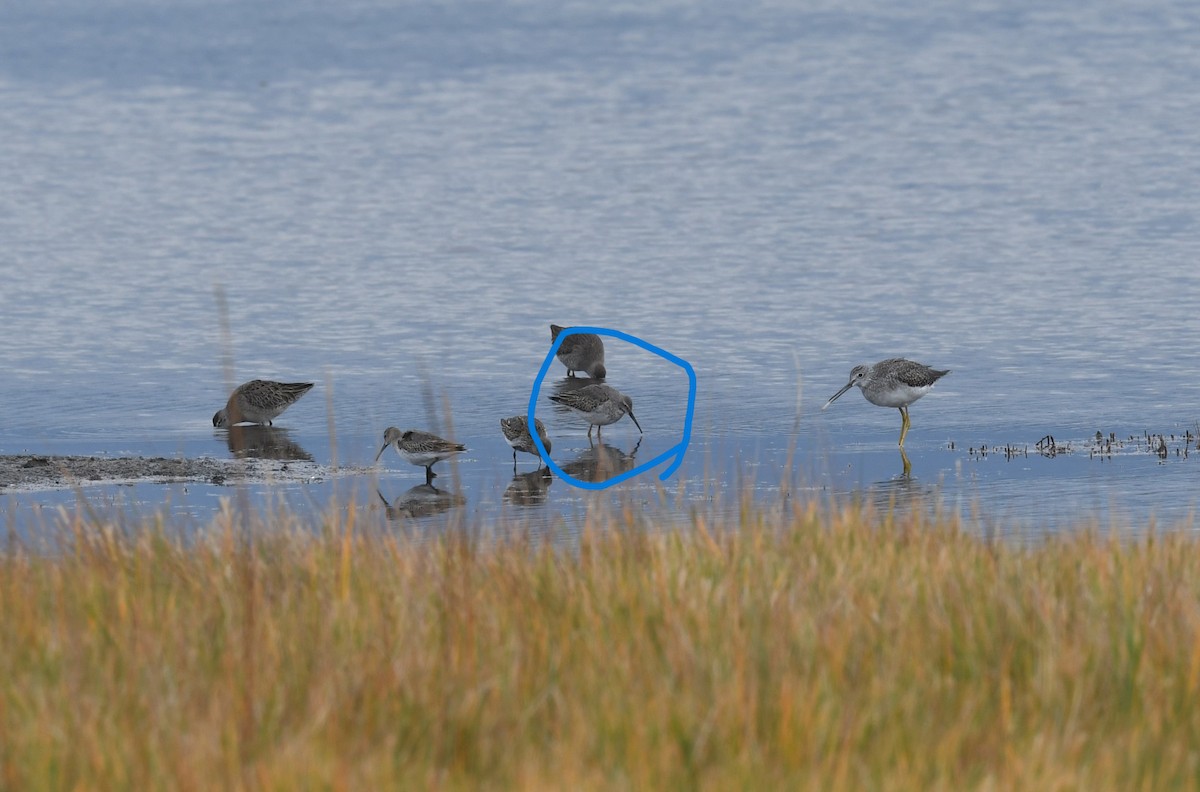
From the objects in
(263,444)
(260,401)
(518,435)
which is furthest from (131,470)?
(260,401)

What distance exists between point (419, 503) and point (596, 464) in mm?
2957

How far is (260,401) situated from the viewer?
19.1 m

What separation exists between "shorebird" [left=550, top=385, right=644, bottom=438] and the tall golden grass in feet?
32.1

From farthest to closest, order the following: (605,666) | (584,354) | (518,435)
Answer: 1. (584,354)
2. (518,435)
3. (605,666)

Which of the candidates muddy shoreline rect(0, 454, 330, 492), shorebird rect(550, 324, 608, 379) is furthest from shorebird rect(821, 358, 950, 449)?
shorebird rect(550, 324, 608, 379)

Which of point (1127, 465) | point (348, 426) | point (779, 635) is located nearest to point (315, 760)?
point (779, 635)

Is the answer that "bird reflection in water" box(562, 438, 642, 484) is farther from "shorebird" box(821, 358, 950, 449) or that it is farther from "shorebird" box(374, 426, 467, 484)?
"shorebird" box(821, 358, 950, 449)

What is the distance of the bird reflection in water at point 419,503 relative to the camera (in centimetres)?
1319

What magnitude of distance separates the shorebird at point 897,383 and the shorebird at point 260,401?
6.35 metres

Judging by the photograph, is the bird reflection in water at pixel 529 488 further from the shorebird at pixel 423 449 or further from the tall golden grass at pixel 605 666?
the tall golden grass at pixel 605 666

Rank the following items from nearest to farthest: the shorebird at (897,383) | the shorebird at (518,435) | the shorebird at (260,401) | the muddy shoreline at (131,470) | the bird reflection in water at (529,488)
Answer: the bird reflection in water at (529,488) < the muddy shoreline at (131,470) < the shorebird at (518,435) < the shorebird at (897,383) < the shorebird at (260,401)

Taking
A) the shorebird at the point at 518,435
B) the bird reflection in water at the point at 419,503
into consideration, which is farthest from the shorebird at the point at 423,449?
the shorebird at the point at 518,435

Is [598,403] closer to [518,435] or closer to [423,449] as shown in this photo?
[518,435]

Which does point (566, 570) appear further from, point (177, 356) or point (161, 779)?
point (177, 356)
